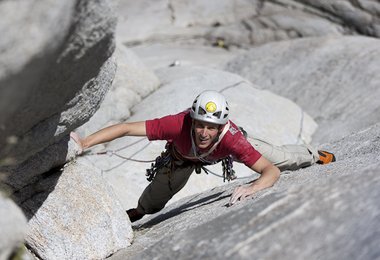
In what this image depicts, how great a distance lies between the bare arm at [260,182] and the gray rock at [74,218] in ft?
5.09

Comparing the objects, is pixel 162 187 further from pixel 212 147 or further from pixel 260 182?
pixel 260 182

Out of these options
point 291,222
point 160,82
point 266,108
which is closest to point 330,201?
point 291,222

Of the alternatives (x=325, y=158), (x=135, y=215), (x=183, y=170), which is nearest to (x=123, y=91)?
(x=135, y=215)

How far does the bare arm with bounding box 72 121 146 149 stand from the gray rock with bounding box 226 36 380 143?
29.6 feet

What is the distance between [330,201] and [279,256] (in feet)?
2.62

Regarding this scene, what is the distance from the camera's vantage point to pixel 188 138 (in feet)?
31.6

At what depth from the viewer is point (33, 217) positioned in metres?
8.71

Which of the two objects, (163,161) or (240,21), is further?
(240,21)

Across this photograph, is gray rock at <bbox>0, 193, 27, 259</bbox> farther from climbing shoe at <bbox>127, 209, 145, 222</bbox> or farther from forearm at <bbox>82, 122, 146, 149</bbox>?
climbing shoe at <bbox>127, 209, 145, 222</bbox>

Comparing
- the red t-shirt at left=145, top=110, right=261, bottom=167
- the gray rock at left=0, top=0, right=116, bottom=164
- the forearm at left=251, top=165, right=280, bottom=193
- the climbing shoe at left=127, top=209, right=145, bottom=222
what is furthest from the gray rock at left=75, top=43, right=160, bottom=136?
the gray rock at left=0, top=0, right=116, bottom=164

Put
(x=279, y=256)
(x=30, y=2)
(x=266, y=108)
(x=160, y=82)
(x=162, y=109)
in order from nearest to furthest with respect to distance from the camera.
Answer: (x=30, y=2)
(x=279, y=256)
(x=162, y=109)
(x=266, y=108)
(x=160, y=82)

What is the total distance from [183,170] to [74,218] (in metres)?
2.08

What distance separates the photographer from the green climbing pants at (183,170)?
416 inches

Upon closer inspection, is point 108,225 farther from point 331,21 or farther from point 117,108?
point 331,21
